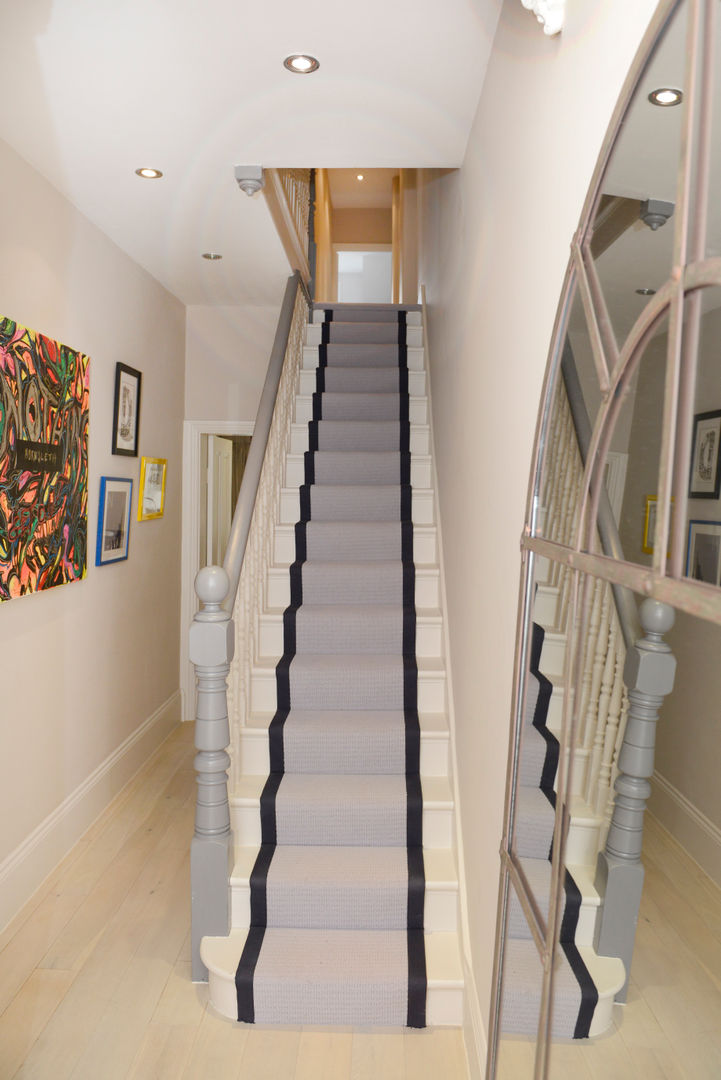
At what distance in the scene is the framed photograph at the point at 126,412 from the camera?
138 inches

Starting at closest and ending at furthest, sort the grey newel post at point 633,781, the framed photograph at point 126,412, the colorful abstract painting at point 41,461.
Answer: the grey newel post at point 633,781, the colorful abstract painting at point 41,461, the framed photograph at point 126,412

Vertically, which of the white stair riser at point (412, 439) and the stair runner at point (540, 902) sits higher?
the white stair riser at point (412, 439)

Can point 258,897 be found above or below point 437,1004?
above

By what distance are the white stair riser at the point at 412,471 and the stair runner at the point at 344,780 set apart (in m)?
0.04

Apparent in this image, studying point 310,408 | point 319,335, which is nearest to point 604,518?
point 310,408

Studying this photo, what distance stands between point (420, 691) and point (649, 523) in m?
2.39

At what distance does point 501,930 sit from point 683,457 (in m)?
1.12

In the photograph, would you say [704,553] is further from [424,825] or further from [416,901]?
[424,825]

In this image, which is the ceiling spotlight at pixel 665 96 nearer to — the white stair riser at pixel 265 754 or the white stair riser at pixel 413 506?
the white stair riser at pixel 265 754

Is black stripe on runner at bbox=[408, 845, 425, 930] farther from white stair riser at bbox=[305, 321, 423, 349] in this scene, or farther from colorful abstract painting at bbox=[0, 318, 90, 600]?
white stair riser at bbox=[305, 321, 423, 349]

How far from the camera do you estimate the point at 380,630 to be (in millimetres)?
3232

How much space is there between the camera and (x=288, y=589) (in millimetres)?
3484

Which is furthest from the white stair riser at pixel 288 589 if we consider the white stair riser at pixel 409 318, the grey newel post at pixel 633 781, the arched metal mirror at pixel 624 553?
the grey newel post at pixel 633 781

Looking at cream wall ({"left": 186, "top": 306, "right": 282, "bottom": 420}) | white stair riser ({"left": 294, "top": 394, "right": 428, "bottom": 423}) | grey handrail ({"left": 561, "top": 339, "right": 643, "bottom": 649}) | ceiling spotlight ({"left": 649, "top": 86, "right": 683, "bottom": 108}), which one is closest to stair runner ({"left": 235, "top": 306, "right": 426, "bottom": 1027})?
white stair riser ({"left": 294, "top": 394, "right": 428, "bottom": 423})
